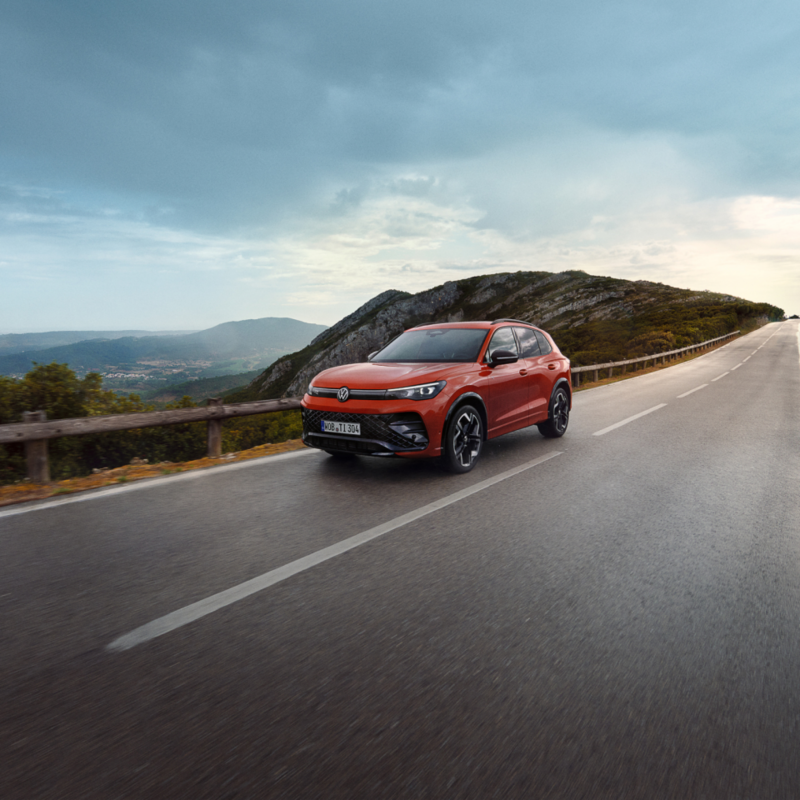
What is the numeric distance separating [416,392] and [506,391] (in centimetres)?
179

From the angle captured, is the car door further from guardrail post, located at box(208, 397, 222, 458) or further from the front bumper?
guardrail post, located at box(208, 397, 222, 458)

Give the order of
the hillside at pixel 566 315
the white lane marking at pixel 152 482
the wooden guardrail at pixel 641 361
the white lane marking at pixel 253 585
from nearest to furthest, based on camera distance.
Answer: the white lane marking at pixel 253 585 → the white lane marking at pixel 152 482 → the wooden guardrail at pixel 641 361 → the hillside at pixel 566 315

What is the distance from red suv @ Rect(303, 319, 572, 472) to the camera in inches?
236

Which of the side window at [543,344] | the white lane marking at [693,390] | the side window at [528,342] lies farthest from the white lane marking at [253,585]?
the white lane marking at [693,390]

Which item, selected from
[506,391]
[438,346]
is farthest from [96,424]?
[506,391]

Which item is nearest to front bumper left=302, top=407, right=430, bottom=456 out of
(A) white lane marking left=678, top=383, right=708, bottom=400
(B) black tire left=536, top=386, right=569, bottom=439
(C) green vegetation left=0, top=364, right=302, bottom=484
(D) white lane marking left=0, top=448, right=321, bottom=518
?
(D) white lane marking left=0, top=448, right=321, bottom=518

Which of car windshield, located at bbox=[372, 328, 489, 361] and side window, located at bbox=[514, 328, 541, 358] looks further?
side window, located at bbox=[514, 328, 541, 358]

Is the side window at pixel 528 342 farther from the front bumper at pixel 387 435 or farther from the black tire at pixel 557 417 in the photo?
the front bumper at pixel 387 435

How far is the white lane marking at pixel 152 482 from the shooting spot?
5199mm

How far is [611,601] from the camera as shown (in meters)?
3.30

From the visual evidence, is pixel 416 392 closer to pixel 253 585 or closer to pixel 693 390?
pixel 253 585

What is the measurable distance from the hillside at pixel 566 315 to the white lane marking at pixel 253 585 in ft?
89.3

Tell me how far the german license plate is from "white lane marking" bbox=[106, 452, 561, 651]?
1281 millimetres

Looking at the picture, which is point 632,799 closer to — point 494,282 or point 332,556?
point 332,556
